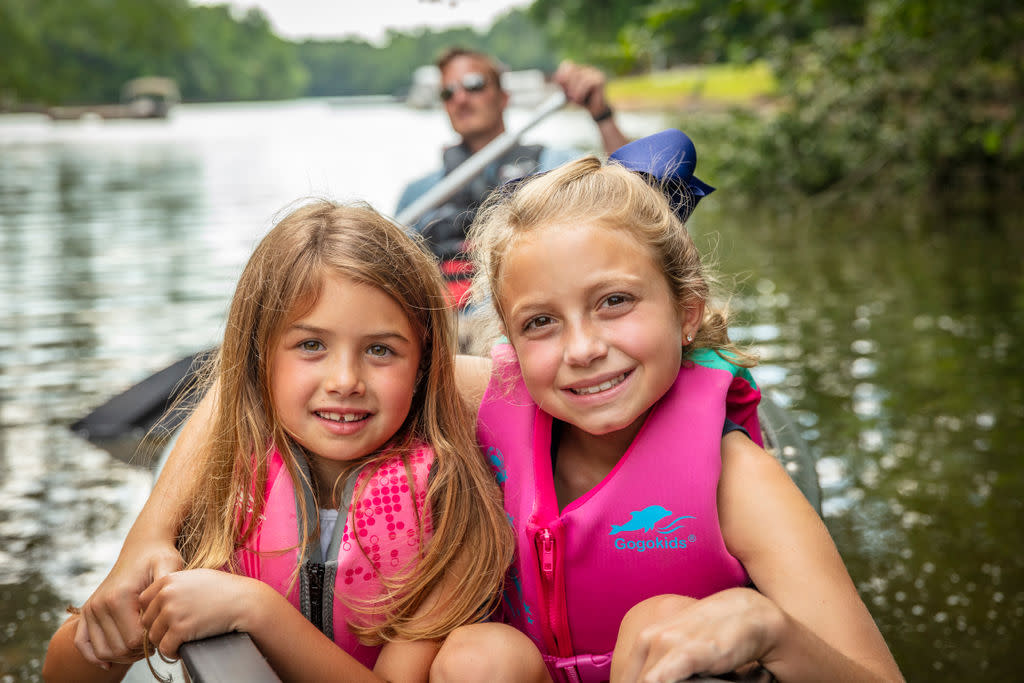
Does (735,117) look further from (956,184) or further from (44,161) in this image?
(44,161)

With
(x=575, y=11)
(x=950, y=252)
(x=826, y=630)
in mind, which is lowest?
(x=950, y=252)

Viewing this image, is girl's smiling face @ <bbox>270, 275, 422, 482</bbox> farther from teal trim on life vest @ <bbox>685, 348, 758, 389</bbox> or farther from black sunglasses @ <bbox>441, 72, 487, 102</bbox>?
black sunglasses @ <bbox>441, 72, 487, 102</bbox>

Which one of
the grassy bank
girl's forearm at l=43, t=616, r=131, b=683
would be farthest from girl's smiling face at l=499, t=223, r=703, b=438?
the grassy bank

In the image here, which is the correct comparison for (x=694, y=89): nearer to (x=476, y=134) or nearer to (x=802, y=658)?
(x=476, y=134)

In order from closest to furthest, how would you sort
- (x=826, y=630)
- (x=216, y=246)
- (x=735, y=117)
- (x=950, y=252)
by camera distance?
1. (x=826, y=630)
2. (x=950, y=252)
3. (x=216, y=246)
4. (x=735, y=117)

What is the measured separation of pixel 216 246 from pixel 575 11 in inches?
428

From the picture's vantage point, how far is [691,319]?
150 cm

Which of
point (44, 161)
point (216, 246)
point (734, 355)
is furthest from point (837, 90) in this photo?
point (44, 161)

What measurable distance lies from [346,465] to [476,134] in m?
2.25

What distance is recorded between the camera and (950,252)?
22.5ft

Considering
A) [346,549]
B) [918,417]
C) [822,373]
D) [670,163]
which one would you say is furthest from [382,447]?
[822,373]

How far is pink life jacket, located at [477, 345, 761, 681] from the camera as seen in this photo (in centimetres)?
136

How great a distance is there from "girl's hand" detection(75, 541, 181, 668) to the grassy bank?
44.9 feet

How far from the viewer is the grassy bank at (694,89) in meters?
19.4
